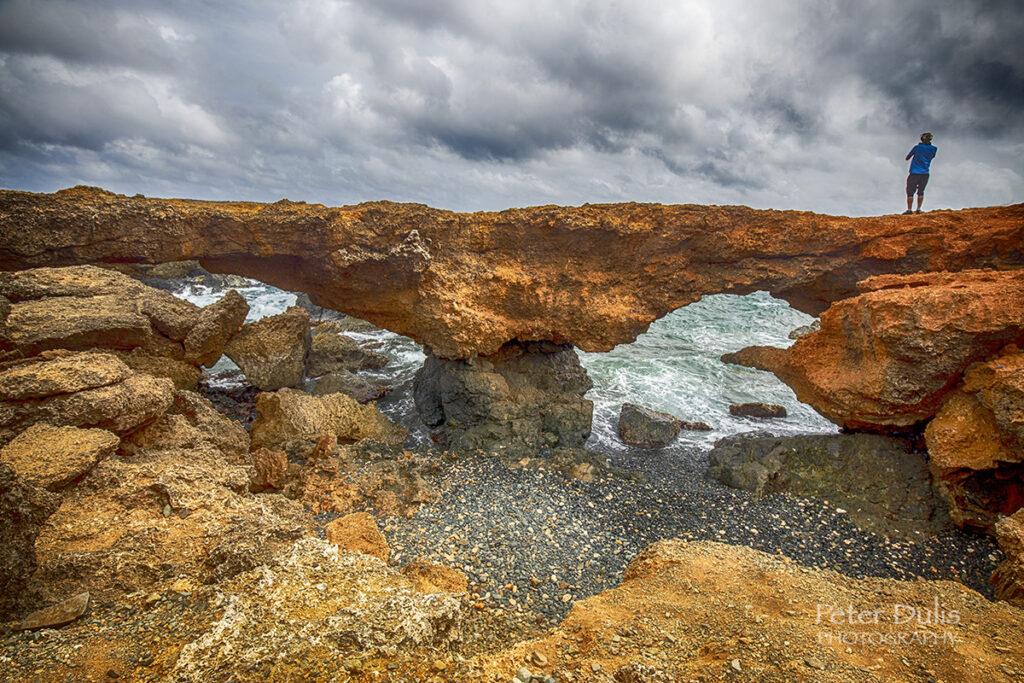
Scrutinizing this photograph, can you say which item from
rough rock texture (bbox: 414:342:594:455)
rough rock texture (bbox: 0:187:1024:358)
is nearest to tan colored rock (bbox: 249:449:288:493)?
rough rock texture (bbox: 414:342:594:455)

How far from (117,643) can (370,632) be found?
7.38 feet

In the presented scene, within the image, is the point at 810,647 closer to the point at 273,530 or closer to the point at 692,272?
the point at 273,530

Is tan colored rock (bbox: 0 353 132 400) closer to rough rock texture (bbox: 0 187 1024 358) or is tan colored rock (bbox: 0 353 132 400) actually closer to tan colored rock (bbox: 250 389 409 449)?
rough rock texture (bbox: 0 187 1024 358)

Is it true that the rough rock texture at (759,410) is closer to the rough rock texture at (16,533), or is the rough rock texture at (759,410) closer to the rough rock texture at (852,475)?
the rough rock texture at (852,475)

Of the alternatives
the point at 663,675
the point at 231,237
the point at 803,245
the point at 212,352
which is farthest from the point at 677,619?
the point at 212,352

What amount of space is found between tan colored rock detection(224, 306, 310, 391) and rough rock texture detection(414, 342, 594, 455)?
4.60 meters

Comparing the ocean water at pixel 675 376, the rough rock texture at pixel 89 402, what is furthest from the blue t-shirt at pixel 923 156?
the rough rock texture at pixel 89 402

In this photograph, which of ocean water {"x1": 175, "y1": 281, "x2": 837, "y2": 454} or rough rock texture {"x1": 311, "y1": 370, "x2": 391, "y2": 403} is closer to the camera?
ocean water {"x1": 175, "y1": 281, "x2": 837, "y2": 454}

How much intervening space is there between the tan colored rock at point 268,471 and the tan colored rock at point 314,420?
1560 millimetres

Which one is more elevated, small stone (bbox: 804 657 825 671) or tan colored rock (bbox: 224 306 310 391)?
tan colored rock (bbox: 224 306 310 391)

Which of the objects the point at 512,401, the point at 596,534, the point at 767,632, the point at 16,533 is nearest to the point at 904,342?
the point at 596,534

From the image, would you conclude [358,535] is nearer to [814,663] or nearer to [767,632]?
[767,632]

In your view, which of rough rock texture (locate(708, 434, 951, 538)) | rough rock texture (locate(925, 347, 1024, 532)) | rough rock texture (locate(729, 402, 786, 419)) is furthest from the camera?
rough rock texture (locate(729, 402, 786, 419))

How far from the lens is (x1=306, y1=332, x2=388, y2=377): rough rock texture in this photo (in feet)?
57.2
